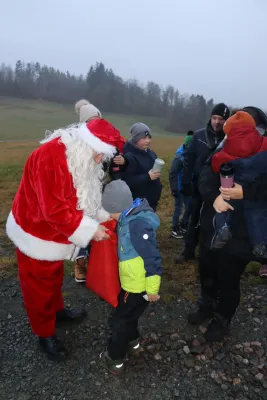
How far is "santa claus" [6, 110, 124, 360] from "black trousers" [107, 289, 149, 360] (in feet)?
1.92

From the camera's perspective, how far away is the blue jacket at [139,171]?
4648 mm

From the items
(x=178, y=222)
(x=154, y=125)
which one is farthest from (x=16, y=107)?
(x=178, y=222)

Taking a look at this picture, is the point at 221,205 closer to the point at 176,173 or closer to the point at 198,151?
the point at 198,151

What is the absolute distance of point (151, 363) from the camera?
3.31 meters

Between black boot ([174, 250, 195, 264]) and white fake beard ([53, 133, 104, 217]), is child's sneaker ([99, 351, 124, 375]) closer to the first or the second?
white fake beard ([53, 133, 104, 217])

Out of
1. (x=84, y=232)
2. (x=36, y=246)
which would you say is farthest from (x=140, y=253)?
(x=36, y=246)

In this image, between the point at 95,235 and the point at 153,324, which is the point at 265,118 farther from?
the point at 153,324

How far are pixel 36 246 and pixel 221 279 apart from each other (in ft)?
6.10

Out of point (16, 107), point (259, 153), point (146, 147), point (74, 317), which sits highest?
point (259, 153)

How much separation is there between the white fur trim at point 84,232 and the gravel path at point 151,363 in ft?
4.46

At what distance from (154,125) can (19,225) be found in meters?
60.8

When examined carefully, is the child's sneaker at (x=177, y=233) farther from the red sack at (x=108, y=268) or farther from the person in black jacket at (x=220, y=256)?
the red sack at (x=108, y=268)

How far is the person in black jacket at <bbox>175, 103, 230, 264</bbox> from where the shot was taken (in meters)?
4.70

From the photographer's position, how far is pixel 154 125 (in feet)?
203
